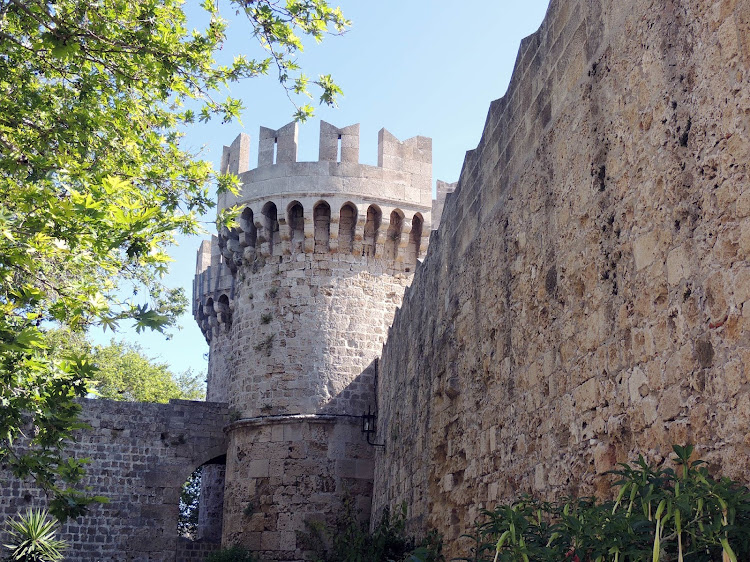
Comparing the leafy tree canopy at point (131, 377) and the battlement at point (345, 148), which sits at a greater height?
the battlement at point (345, 148)

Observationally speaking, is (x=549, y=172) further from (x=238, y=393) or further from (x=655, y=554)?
(x=238, y=393)

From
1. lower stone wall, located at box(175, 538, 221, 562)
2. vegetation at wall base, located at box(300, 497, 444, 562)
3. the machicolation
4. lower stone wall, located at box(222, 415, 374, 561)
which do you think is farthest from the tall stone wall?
lower stone wall, located at box(175, 538, 221, 562)

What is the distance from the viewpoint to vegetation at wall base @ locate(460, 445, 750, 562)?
257cm

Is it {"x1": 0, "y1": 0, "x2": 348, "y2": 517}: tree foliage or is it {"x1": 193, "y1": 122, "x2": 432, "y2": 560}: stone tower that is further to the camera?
{"x1": 193, "y1": 122, "x2": 432, "y2": 560}: stone tower

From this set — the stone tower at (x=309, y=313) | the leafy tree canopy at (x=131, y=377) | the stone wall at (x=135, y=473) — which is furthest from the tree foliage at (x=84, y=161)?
the leafy tree canopy at (x=131, y=377)

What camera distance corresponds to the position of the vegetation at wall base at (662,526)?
8.43 feet

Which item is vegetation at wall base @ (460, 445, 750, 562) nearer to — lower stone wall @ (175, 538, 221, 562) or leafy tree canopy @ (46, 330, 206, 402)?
lower stone wall @ (175, 538, 221, 562)

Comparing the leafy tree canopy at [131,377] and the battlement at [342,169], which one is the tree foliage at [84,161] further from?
the leafy tree canopy at [131,377]

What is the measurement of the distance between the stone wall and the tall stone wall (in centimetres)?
826

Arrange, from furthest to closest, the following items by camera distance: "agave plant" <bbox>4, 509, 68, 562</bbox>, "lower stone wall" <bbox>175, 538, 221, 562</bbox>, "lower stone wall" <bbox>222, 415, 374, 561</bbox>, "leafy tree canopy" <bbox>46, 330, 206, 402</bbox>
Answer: "leafy tree canopy" <bbox>46, 330, 206, 402</bbox>, "lower stone wall" <bbox>175, 538, 221, 562</bbox>, "lower stone wall" <bbox>222, 415, 374, 561</bbox>, "agave plant" <bbox>4, 509, 68, 562</bbox>

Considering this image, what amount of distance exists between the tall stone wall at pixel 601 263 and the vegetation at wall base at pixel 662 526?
0.23 m

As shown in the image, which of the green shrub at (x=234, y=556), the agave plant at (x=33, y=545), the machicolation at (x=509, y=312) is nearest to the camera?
the machicolation at (x=509, y=312)

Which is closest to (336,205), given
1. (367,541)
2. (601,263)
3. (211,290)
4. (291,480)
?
(291,480)

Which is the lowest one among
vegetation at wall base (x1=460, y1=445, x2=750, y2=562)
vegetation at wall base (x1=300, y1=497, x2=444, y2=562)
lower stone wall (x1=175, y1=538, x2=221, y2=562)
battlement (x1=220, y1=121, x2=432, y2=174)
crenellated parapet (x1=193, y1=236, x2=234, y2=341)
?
lower stone wall (x1=175, y1=538, x2=221, y2=562)
